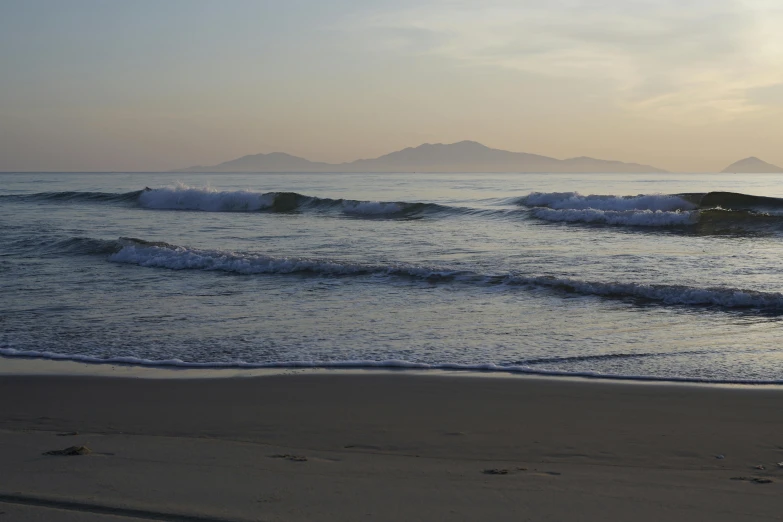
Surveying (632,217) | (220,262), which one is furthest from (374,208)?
(220,262)

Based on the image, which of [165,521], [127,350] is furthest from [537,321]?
[165,521]

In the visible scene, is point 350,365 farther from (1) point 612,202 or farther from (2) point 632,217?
(1) point 612,202

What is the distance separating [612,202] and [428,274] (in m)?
21.7

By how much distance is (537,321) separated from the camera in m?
9.09

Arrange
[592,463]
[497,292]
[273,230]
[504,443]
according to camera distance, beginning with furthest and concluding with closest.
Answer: [273,230] < [497,292] < [504,443] < [592,463]

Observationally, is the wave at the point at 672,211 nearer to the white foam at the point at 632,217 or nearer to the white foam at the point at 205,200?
the white foam at the point at 632,217

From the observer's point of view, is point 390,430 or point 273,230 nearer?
point 390,430

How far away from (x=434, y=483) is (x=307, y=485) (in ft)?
2.26

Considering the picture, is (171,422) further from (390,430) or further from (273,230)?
(273,230)

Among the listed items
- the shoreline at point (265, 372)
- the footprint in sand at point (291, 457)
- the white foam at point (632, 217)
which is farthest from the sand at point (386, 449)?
the white foam at point (632, 217)

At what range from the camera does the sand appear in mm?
3525

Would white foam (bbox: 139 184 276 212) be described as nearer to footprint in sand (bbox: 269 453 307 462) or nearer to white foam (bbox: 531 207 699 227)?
white foam (bbox: 531 207 699 227)

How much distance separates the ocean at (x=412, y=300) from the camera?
7.46 meters

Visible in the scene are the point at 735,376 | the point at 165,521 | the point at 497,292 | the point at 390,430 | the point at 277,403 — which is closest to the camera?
the point at 165,521
